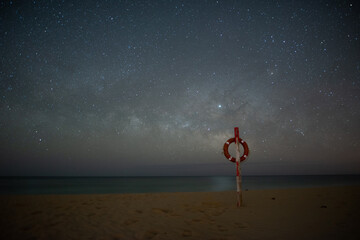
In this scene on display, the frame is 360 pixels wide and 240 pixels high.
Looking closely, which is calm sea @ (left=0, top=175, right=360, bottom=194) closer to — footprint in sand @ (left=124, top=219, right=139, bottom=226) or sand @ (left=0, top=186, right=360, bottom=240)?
sand @ (left=0, top=186, right=360, bottom=240)

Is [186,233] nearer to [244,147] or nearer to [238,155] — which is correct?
[238,155]

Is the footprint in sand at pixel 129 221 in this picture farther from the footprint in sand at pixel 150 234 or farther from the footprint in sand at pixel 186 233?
the footprint in sand at pixel 186 233

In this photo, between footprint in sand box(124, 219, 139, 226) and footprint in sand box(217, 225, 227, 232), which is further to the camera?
footprint in sand box(124, 219, 139, 226)

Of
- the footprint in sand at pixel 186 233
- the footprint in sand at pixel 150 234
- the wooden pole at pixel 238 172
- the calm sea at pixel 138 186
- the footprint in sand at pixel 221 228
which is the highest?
the wooden pole at pixel 238 172

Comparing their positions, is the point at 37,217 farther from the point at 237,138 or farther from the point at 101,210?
the point at 237,138

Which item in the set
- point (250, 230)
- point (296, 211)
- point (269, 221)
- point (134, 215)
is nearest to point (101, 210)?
point (134, 215)

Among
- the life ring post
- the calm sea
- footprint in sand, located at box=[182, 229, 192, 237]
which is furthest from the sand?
the calm sea

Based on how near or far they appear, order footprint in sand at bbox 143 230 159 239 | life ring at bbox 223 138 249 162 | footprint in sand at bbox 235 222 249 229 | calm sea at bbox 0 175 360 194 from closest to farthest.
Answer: footprint in sand at bbox 143 230 159 239
footprint in sand at bbox 235 222 249 229
life ring at bbox 223 138 249 162
calm sea at bbox 0 175 360 194

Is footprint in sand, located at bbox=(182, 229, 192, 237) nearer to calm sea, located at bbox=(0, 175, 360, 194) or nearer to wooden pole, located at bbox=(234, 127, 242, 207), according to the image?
wooden pole, located at bbox=(234, 127, 242, 207)

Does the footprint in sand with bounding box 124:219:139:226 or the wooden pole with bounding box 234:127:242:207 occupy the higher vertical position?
the wooden pole with bounding box 234:127:242:207

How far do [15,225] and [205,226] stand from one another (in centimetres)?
467

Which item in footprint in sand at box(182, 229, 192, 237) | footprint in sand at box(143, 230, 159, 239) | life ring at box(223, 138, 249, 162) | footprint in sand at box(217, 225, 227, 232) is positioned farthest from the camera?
life ring at box(223, 138, 249, 162)

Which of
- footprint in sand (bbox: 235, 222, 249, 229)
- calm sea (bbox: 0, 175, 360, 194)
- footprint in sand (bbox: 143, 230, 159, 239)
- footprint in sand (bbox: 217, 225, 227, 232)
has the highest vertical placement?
footprint in sand (bbox: 143, 230, 159, 239)

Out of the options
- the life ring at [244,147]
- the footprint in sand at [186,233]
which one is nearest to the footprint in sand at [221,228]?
the footprint in sand at [186,233]
